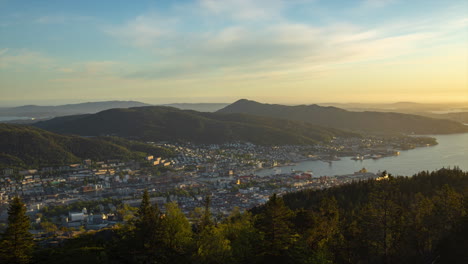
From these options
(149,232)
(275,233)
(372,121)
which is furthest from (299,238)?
(372,121)

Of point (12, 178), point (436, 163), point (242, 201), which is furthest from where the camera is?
point (436, 163)

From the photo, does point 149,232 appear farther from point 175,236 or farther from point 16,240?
point 16,240

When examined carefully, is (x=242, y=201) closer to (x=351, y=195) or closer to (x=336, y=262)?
(x=351, y=195)

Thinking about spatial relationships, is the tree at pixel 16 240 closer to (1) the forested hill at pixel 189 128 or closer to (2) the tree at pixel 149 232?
(2) the tree at pixel 149 232

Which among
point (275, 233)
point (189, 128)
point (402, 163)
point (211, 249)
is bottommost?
point (402, 163)

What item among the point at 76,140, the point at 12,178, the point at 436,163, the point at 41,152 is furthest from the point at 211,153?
the point at 436,163

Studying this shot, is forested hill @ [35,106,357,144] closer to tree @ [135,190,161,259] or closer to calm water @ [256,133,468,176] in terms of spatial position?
calm water @ [256,133,468,176]

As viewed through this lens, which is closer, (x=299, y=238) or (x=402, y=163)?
(x=299, y=238)
